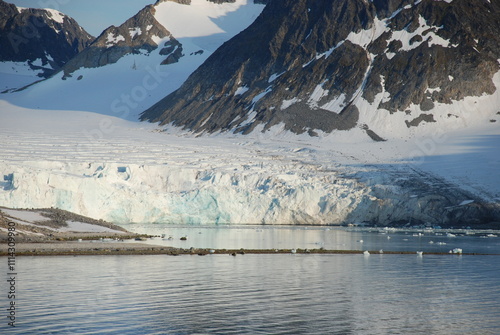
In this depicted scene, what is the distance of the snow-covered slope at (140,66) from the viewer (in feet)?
480

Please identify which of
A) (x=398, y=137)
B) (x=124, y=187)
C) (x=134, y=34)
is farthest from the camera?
(x=134, y=34)

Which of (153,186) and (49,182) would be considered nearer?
(49,182)

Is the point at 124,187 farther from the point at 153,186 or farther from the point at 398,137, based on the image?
the point at 398,137

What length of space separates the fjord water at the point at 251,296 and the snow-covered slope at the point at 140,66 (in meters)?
106

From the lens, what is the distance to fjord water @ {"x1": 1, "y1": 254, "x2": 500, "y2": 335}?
1822cm

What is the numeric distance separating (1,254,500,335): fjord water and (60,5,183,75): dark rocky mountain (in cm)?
13679

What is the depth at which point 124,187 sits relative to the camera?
6644 cm

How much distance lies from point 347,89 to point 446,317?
97.3 meters

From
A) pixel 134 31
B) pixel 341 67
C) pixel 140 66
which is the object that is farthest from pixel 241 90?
pixel 134 31

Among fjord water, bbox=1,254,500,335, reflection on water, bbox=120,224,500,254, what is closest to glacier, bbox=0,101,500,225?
reflection on water, bbox=120,224,500,254

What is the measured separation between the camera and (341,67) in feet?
390

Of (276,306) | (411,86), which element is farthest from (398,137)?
(276,306)

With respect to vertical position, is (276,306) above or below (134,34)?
below

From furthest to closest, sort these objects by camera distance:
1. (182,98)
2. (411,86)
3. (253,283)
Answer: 1. (182,98)
2. (411,86)
3. (253,283)
